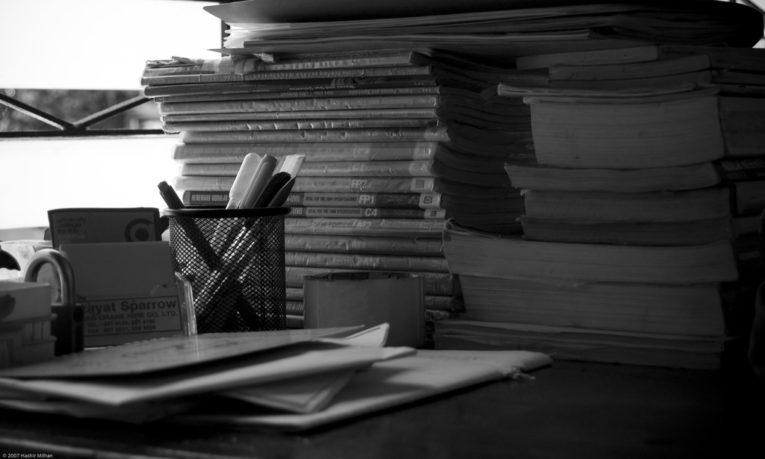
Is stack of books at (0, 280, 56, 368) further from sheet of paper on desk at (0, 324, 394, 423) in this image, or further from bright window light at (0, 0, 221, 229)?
bright window light at (0, 0, 221, 229)

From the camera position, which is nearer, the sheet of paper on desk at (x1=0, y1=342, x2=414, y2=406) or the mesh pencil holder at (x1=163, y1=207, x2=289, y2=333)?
the sheet of paper on desk at (x1=0, y1=342, x2=414, y2=406)

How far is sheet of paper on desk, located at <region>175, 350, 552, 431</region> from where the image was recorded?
34.5 inches

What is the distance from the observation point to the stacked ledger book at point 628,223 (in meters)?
1.21

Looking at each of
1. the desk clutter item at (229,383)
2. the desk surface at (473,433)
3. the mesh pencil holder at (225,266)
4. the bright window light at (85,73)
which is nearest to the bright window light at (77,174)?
the bright window light at (85,73)

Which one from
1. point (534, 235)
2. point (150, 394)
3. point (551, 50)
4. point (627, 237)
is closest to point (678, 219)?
point (627, 237)

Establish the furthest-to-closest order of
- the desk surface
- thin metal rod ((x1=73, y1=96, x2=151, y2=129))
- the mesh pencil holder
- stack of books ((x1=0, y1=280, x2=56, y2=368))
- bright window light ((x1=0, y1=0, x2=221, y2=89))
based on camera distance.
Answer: thin metal rod ((x1=73, y1=96, x2=151, y2=129)) < bright window light ((x1=0, y1=0, x2=221, y2=89)) < the mesh pencil holder < stack of books ((x1=0, y1=280, x2=56, y2=368)) < the desk surface

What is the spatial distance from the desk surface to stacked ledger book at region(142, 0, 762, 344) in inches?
15.2

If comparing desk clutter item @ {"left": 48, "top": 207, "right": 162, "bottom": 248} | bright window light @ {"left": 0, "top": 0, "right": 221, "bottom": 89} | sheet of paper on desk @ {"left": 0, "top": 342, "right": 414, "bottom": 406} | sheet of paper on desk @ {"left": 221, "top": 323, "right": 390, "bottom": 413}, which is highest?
bright window light @ {"left": 0, "top": 0, "right": 221, "bottom": 89}

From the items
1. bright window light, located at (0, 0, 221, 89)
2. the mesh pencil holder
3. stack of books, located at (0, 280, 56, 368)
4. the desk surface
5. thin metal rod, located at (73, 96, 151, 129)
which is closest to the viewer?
the desk surface

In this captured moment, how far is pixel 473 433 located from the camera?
0.88 m

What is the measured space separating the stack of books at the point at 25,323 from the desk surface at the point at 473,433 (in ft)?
0.28

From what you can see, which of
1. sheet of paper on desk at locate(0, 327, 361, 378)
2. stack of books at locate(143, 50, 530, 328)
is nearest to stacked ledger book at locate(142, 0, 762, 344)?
stack of books at locate(143, 50, 530, 328)

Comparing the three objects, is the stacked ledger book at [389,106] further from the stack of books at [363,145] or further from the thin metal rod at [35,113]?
the thin metal rod at [35,113]

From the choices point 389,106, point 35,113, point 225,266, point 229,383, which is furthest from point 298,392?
point 35,113
